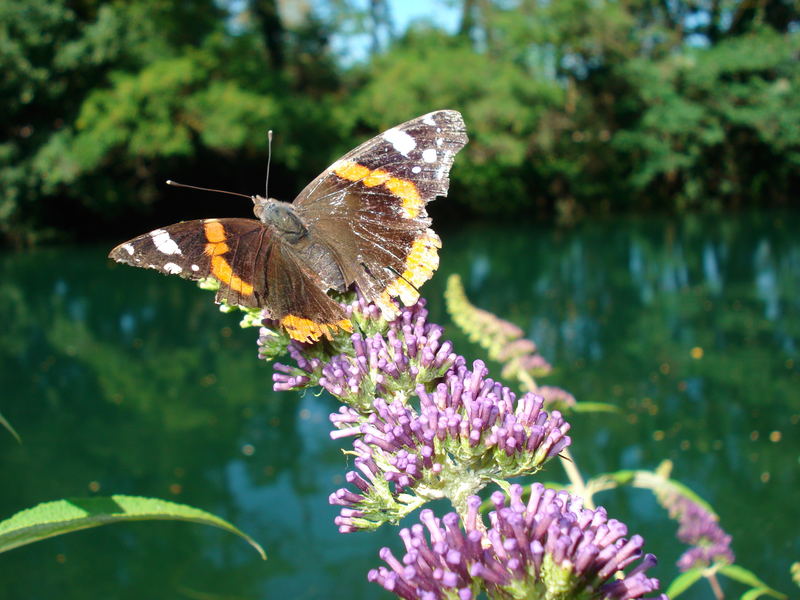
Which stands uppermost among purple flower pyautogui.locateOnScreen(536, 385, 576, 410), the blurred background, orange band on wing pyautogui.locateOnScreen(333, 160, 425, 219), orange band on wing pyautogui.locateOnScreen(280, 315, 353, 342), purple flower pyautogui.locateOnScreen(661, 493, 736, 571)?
orange band on wing pyautogui.locateOnScreen(333, 160, 425, 219)

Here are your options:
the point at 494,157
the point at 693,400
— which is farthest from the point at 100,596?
the point at 494,157

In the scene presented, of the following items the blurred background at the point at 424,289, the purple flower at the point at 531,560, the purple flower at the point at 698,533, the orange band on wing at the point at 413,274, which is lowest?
the blurred background at the point at 424,289

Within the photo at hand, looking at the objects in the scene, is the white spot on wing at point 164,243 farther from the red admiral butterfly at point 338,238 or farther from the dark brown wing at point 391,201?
the dark brown wing at point 391,201

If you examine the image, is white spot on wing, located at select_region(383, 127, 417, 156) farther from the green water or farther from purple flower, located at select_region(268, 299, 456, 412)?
the green water

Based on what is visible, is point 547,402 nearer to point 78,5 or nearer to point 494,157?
point 78,5

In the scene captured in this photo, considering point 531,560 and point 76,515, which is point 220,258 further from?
point 531,560

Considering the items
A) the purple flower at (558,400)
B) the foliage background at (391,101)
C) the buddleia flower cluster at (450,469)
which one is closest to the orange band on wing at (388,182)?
the buddleia flower cluster at (450,469)

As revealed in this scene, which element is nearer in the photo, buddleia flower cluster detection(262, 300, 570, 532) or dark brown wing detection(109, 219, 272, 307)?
buddleia flower cluster detection(262, 300, 570, 532)

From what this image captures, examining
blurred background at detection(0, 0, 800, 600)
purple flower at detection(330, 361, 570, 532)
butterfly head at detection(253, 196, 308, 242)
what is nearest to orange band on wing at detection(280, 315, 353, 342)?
purple flower at detection(330, 361, 570, 532)
